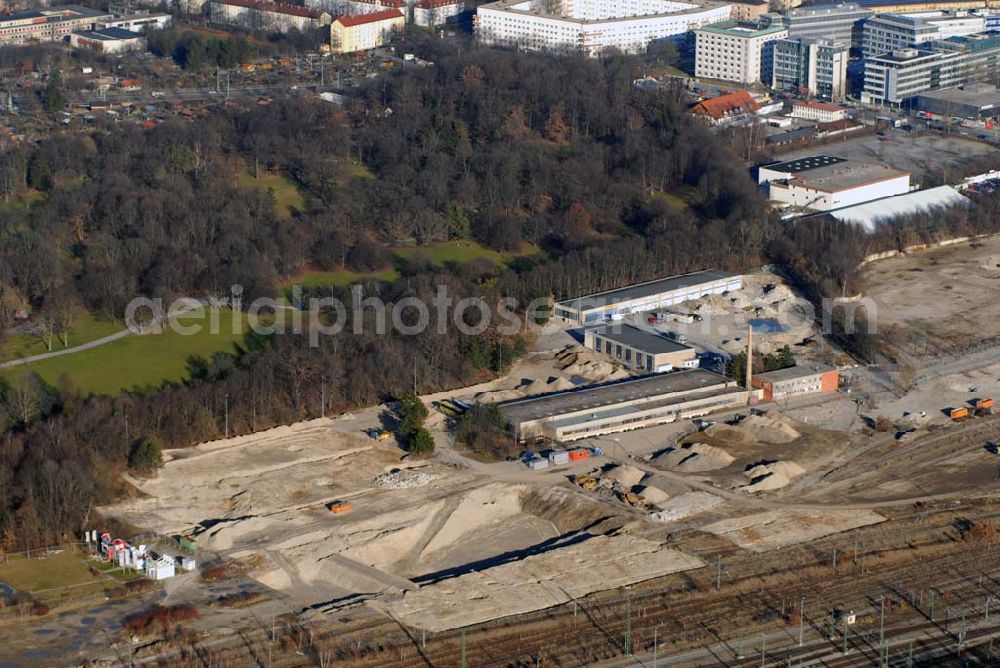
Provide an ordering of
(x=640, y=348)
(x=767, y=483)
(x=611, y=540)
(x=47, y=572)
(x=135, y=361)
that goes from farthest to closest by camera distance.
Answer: (x=135, y=361) < (x=640, y=348) < (x=767, y=483) < (x=611, y=540) < (x=47, y=572)

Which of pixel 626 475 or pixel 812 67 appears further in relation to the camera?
pixel 812 67

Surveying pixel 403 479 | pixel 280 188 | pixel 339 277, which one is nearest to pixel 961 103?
pixel 280 188

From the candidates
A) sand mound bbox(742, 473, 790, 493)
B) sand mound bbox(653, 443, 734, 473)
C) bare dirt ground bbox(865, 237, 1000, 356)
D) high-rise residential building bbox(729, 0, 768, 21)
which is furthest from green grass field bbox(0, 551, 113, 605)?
high-rise residential building bbox(729, 0, 768, 21)

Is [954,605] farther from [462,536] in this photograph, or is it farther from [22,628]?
[22,628]

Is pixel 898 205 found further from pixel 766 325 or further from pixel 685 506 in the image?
pixel 685 506

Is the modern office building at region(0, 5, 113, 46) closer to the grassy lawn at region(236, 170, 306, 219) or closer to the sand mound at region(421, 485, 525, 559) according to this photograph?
the grassy lawn at region(236, 170, 306, 219)
